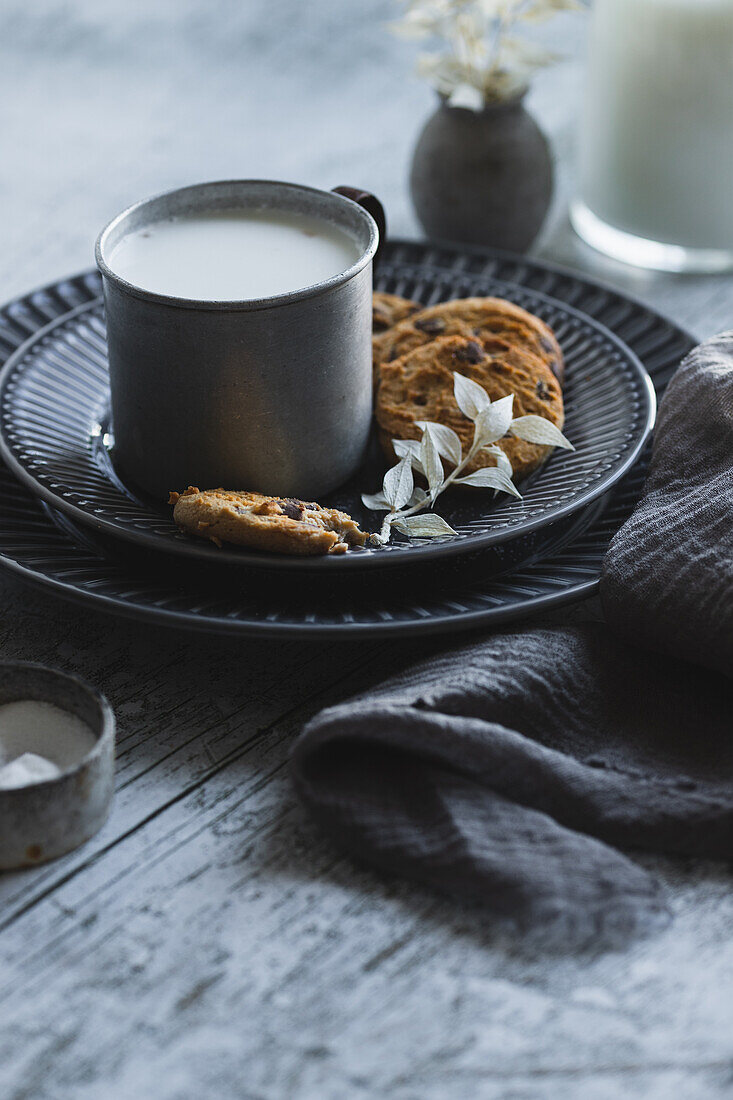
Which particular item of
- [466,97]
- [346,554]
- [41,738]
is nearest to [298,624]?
[346,554]

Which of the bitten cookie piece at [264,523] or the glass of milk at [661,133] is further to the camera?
the glass of milk at [661,133]

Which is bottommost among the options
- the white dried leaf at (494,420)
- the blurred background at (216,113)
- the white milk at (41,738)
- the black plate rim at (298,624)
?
the white milk at (41,738)

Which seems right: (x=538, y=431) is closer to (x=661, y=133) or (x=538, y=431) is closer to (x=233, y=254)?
(x=233, y=254)

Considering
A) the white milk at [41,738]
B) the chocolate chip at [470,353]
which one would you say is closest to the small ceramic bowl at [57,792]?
the white milk at [41,738]

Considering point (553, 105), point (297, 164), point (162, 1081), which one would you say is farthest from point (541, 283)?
point (162, 1081)

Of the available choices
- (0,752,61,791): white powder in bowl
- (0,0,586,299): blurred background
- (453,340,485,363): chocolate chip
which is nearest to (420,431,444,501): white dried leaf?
(453,340,485,363): chocolate chip

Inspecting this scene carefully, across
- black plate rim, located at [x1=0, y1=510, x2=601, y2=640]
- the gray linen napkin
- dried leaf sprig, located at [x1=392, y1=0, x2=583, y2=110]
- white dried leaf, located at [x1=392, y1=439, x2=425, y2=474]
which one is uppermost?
dried leaf sprig, located at [x1=392, y1=0, x2=583, y2=110]

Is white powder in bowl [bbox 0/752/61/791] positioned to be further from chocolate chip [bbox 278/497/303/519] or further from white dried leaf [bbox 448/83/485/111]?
white dried leaf [bbox 448/83/485/111]

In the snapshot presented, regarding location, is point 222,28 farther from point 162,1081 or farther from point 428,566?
point 162,1081

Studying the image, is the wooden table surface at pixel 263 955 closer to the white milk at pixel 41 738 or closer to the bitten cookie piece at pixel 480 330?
the white milk at pixel 41 738
